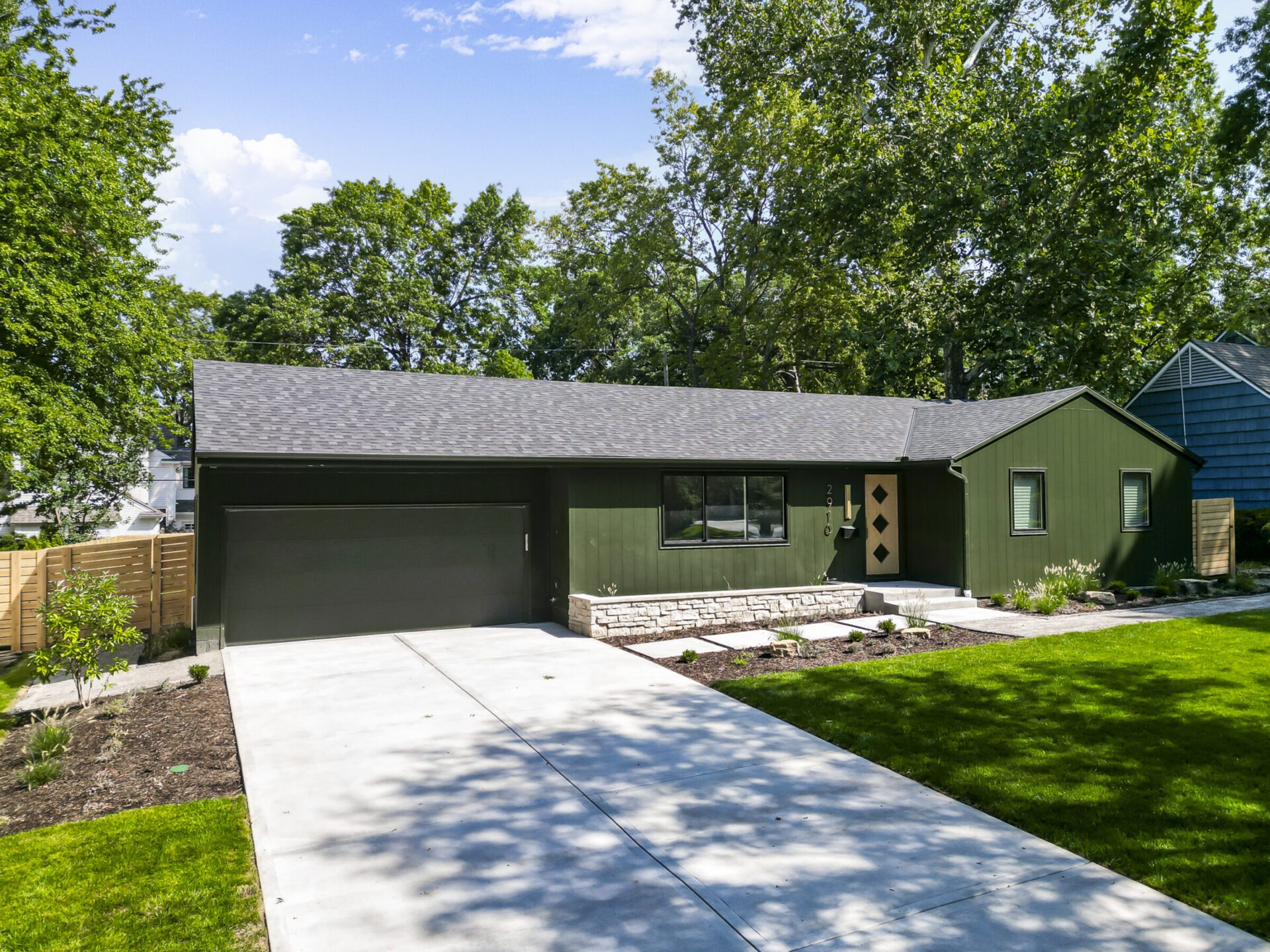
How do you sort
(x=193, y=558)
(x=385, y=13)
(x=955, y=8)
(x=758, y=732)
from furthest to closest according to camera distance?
(x=955, y=8)
(x=385, y=13)
(x=193, y=558)
(x=758, y=732)

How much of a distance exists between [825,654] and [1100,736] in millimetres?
3702

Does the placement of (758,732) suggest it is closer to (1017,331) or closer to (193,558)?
(193,558)

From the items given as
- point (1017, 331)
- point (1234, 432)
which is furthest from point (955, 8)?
point (1234, 432)

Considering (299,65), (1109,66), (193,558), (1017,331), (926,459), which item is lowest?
(193,558)

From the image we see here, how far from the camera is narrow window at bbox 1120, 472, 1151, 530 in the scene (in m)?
14.5

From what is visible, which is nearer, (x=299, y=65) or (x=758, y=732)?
→ (x=758, y=732)

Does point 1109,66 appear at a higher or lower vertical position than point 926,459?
higher

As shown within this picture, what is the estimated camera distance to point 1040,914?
3750mm

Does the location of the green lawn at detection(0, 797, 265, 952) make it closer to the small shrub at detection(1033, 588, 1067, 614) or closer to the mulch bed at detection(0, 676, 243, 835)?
the mulch bed at detection(0, 676, 243, 835)

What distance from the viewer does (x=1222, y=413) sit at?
1953cm

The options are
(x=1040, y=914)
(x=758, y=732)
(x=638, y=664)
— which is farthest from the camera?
(x=638, y=664)

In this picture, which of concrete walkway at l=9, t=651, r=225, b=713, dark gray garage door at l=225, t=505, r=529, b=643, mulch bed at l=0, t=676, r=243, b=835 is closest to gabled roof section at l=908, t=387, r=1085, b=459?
dark gray garage door at l=225, t=505, r=529, b=643

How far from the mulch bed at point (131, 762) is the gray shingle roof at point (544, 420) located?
10.7 ft

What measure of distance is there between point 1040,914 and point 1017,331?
21.3 metres
